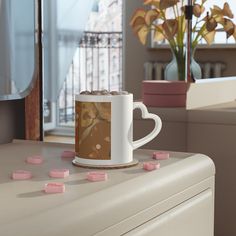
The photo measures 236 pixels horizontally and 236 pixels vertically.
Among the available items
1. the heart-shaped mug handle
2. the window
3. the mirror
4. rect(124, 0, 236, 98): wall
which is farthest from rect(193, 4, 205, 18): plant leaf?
the window

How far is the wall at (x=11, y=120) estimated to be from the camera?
103 cm

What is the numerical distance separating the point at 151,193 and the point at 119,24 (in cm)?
431

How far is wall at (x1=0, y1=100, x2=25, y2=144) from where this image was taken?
103 centimetres

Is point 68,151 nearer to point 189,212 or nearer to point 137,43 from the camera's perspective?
point 189,212

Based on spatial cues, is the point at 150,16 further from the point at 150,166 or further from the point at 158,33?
the point at 150,166

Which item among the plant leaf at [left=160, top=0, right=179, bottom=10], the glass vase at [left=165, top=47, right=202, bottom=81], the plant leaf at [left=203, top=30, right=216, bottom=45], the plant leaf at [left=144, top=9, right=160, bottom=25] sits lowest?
the glass vase at [left=165, top=47, right=202, bottom=81]

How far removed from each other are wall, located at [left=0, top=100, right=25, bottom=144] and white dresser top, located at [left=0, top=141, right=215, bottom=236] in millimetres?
179

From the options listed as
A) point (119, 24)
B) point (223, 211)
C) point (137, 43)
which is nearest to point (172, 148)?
point (223, 211)

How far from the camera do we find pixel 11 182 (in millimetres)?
671

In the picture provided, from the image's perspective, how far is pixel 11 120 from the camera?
1054 millimetres

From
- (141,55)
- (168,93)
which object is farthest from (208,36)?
(141,55)

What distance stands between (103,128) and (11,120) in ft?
1.13

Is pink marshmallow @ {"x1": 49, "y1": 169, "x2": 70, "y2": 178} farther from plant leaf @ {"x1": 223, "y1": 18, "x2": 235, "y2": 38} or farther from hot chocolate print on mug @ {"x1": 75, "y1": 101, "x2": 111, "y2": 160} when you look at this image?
plant leaf @ {"x1": 223, "y1": 18, "x2": 235, "y2": 38}

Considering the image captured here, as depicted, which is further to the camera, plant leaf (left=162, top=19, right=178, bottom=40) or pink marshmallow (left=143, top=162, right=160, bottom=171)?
plant leaf (left=162, top=19, right=178, bottom=40)
